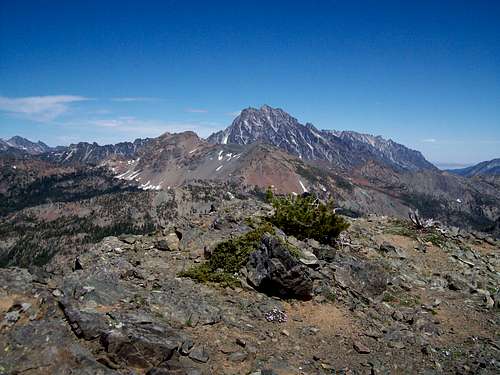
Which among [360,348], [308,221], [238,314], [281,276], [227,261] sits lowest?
[360,348]

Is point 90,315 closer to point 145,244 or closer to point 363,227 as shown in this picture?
point 145,244

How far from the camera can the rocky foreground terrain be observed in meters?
10.8

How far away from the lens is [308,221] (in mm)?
23031

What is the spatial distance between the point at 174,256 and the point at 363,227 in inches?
795

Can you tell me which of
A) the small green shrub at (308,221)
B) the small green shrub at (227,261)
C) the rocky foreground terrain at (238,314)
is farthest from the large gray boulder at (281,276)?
the small green shrub at (308,221)

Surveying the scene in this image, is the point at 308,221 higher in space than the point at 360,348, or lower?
higher

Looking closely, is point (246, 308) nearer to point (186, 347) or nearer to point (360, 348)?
point (186, 347)

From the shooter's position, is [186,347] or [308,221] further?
[308,221]

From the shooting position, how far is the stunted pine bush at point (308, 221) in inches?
897

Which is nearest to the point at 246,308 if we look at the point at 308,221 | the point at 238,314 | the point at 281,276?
the point at 238,314

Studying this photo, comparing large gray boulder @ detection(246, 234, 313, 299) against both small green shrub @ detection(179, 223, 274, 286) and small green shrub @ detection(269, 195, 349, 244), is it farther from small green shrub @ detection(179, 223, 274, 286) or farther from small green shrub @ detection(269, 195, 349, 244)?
small green shrub @ detection(269, 195, 349, 244)

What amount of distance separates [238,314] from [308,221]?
32.9 ft

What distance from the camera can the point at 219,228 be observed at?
22.6m

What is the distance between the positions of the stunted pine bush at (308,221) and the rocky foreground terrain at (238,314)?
122 centimetres
